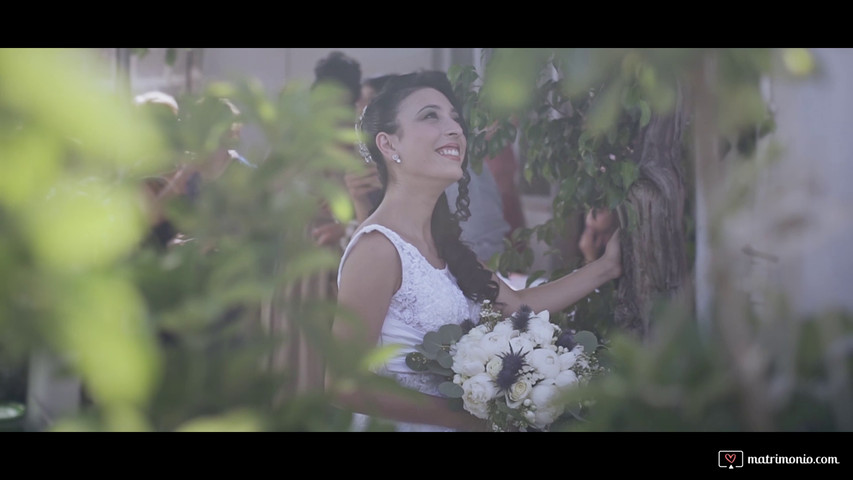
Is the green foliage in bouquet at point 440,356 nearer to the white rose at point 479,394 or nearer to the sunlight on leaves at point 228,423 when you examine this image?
the white rose at point 479,394

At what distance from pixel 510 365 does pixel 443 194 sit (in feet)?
2.02

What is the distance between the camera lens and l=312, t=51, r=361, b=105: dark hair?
245 centimetres

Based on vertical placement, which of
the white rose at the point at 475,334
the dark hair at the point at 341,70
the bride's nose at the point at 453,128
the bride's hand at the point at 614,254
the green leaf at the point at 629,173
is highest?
the dark hair at the point at 341,70

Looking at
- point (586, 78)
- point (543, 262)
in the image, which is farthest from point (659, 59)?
point (543, 262)

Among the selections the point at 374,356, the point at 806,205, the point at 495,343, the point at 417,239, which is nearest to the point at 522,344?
the point at 495,343

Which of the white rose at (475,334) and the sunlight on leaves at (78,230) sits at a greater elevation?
the sunlight on leaves at (78,230)

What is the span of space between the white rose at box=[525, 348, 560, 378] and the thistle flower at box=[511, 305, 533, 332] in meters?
0.12

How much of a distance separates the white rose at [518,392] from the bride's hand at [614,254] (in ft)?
2.21

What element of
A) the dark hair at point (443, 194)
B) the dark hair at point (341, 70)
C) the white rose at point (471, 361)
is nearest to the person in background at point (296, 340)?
the white rose at point (471, 361)

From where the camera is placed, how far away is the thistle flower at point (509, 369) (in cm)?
181

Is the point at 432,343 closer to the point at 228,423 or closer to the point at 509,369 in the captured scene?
the point at 509,369
